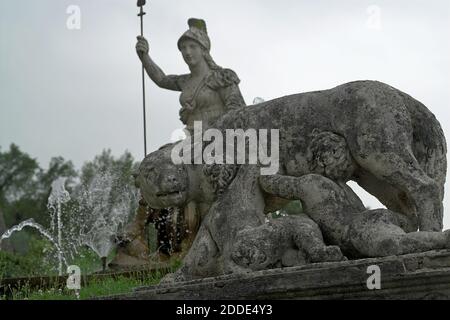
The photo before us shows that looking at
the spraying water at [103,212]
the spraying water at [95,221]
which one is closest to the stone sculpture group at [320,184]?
the spraying water at [95,221]

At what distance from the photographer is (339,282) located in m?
4.79

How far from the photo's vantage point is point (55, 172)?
45.8m

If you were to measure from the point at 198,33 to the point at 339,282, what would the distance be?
32.2ft

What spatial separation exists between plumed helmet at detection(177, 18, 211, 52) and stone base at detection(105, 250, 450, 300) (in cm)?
924

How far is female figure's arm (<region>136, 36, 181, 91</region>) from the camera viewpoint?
51.4 ft

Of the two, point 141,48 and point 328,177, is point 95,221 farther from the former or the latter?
point 328,177

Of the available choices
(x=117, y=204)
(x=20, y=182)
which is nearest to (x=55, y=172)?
(x=20, y=182)

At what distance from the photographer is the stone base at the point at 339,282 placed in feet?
15.3

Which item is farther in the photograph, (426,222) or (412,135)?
(412,135)

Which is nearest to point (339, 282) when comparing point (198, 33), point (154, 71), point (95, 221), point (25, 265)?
point (198, 33)

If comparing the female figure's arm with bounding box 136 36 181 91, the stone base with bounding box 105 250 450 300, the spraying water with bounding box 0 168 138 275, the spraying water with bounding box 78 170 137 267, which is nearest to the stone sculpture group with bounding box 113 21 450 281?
the stone base with bounding box 105 250 450 300

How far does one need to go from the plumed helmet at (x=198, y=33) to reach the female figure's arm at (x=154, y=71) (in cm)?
123
